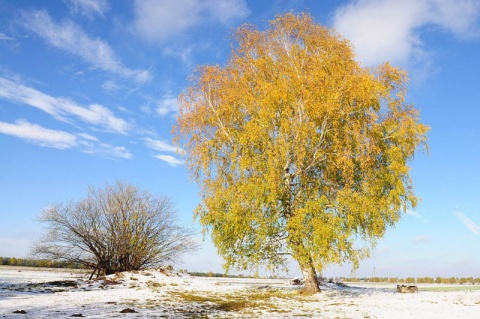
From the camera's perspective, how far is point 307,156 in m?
21.7

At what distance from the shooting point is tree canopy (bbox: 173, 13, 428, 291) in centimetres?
1986

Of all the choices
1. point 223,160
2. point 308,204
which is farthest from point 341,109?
point 223,160

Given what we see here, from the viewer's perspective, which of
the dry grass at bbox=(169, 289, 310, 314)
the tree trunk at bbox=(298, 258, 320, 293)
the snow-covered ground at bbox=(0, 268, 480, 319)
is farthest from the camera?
the tree trunk at bbox=(298, 258, 320, 293)

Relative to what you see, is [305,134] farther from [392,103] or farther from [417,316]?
[417,316]

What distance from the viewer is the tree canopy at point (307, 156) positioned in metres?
19.9

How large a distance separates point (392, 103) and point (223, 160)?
33.1 feet

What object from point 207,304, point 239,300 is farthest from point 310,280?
point 207,304

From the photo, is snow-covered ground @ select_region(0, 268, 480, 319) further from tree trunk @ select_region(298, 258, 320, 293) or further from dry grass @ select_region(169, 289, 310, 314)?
tree trunk @ select_region(298, 258, 320, 293)

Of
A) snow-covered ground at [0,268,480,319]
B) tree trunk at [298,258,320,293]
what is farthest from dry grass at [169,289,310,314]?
tree trunk at [298,258,320,293]

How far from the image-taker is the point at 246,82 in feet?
A: 77.8

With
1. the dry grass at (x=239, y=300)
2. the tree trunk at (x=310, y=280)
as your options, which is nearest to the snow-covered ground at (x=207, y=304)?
the dry grass at (x=239, y=300)

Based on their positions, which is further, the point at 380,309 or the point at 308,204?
the point at 308,204

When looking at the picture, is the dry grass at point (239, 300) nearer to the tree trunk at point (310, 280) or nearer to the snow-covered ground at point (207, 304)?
the snow-covered ground at point (207, 304)

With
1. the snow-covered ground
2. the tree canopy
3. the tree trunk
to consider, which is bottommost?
the snow-covered ground
